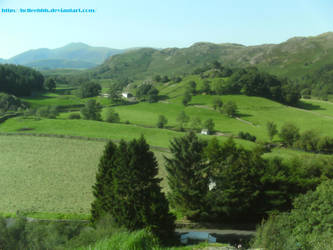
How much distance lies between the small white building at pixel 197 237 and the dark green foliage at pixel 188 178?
2.44 metres

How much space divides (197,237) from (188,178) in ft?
21.5

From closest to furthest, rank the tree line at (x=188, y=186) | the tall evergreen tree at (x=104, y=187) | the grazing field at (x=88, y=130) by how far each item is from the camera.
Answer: the tree line at (x=188, y=186) → the tall evergreen tree at (x=104, y=187) → the grazing field at (x=88, y=130)

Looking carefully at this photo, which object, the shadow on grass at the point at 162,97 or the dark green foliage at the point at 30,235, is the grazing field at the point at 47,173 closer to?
the dark green foliage at the point at 30,235

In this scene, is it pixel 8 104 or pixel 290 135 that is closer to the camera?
pixel 290 135

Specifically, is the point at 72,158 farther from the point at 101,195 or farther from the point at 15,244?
the point at 15,244

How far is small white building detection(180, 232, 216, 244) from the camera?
2515cm

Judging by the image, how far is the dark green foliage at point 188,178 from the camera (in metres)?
29.4

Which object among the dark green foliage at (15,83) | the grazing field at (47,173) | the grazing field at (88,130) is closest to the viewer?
the grazing field at (47,173)

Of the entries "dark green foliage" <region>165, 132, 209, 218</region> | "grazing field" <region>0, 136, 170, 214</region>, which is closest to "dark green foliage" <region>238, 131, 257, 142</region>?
"grazing field" <region>0, 136, 170, 214</region>

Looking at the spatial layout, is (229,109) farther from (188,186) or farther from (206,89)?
(188,186)

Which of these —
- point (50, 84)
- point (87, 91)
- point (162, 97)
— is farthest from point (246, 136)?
point (50, 84)

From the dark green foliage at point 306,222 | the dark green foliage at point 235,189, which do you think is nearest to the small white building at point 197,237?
the dark green foliage at point 235,189

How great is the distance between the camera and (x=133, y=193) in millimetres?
24328

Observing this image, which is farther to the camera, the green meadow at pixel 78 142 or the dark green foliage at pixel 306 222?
the green meadow at pixel 78 142
